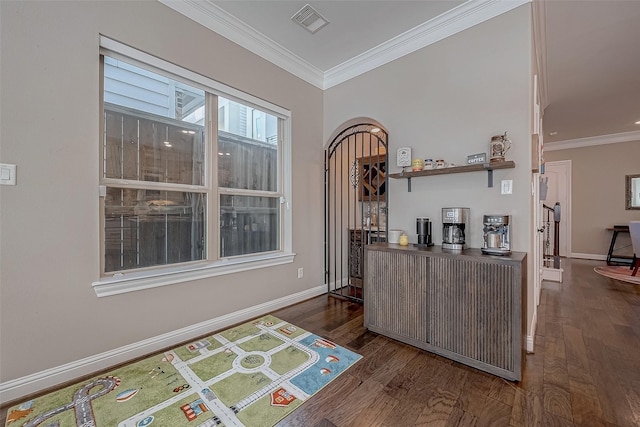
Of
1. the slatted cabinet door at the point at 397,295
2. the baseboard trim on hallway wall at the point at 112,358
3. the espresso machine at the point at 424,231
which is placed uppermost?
the espresso machine at the point at 424,231

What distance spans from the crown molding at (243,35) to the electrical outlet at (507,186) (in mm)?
2529

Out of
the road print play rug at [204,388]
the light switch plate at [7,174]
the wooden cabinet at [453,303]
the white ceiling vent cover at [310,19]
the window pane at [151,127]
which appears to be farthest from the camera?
the white ceiling vent cover at [310,19]

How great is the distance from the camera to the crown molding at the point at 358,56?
7.34 feet

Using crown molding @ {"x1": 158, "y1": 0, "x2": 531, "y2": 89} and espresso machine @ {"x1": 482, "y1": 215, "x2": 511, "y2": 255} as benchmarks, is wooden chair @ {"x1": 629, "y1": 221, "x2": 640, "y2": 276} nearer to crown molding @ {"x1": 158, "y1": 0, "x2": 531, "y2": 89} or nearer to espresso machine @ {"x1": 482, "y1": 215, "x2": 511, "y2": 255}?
espresso machine @ {"x1": 482, "y1": 215, "x2": 511, "y2": 255}

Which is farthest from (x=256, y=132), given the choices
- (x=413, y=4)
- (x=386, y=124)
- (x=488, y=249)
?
(x=488, y=249)

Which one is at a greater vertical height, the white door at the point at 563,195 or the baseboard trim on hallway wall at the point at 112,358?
the white door at the point at 563,195

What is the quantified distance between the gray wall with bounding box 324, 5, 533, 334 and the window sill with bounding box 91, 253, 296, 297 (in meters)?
1.56

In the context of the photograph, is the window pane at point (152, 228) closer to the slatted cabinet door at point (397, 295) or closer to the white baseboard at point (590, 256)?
the slatted cabinet door at point (397, 295)

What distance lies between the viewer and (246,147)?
288 centimetres

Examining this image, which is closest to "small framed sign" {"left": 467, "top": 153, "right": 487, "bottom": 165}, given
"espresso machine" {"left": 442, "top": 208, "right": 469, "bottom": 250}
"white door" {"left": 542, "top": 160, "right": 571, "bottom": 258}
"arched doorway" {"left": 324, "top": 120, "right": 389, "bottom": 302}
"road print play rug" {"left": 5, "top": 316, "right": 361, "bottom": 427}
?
"espresso machine" {"left": 442, "top": 208, "right": 469, "bottom": 250}

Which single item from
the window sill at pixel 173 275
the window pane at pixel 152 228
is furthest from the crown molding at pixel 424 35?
the window sill at pixel 173 275

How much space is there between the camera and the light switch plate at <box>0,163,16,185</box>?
1.54 m

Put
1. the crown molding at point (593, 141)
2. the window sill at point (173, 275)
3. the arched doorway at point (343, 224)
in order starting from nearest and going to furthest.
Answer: the window sill at point (173, 275)
the arched doorway at point (343, 224)
the crown molding at point (593, 141)

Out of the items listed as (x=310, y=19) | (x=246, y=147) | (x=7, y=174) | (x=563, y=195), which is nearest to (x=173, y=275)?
(x=7, y=174)
